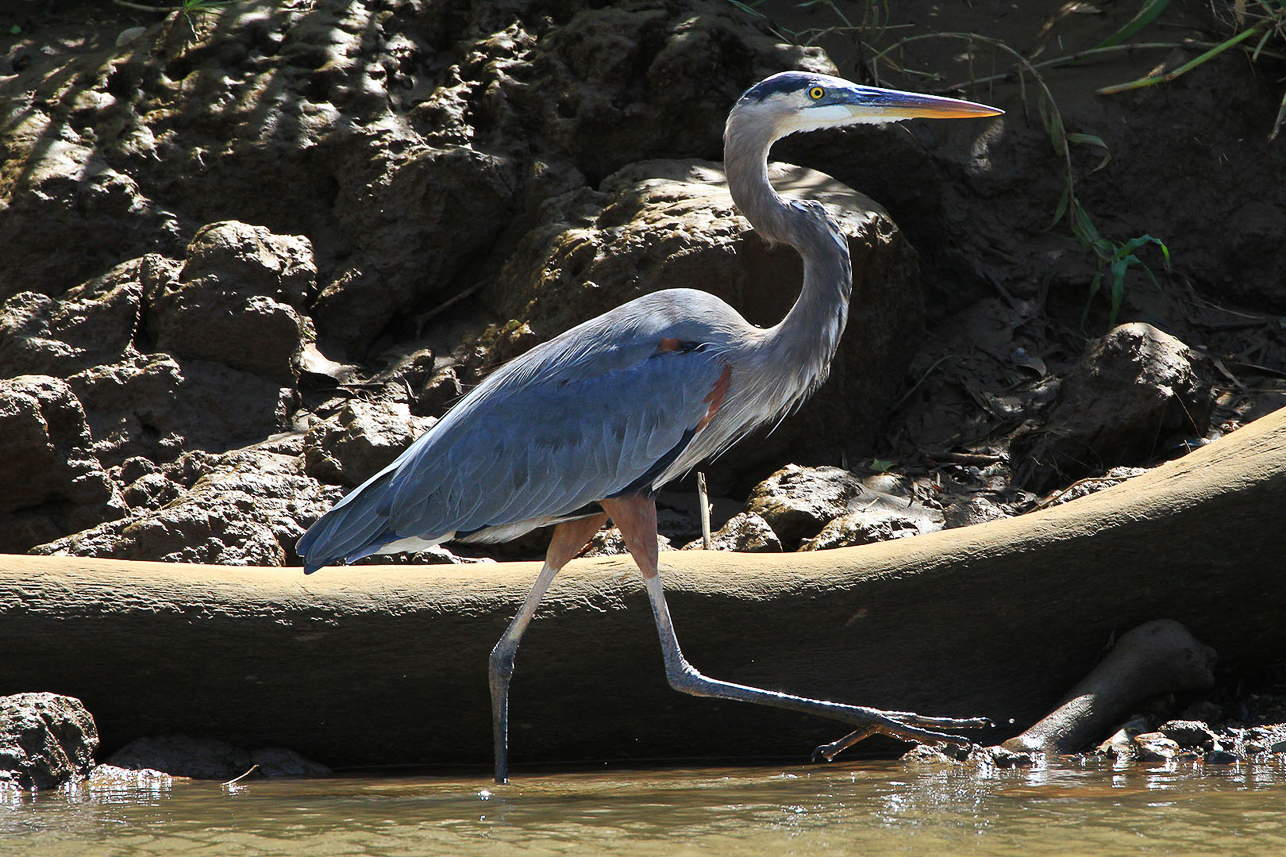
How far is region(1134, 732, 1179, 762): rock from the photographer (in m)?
4.20

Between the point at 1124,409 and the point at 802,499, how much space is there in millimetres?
1704

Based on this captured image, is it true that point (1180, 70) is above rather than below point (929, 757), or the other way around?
above

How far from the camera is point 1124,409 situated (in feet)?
20.1

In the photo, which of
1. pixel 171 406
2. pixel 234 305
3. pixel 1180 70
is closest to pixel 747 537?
pixel 234 305

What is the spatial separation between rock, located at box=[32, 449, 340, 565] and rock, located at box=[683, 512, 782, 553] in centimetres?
183

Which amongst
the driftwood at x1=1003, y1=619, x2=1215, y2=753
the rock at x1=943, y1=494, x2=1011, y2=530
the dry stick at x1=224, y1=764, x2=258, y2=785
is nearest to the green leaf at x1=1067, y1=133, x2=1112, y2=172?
the rock at x1=943, y1=494, x2=1011, y2=530

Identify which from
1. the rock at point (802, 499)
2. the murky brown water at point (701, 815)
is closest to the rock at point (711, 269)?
the rock at point (802, 499)

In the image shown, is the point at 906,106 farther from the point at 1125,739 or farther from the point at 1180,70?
the point at 1180,70

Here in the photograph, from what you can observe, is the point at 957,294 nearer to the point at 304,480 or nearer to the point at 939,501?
the point at 939,501

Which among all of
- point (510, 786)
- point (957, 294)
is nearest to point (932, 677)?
point (510, 786)

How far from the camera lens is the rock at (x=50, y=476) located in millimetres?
5949

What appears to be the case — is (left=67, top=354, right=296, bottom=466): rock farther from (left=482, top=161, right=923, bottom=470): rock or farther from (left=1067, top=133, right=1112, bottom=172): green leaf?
(left=1067, top=133, right=1112, bottom=172): green leaf

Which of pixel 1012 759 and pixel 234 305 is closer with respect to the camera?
pixel 1012 759

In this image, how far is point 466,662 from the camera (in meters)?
4.54
